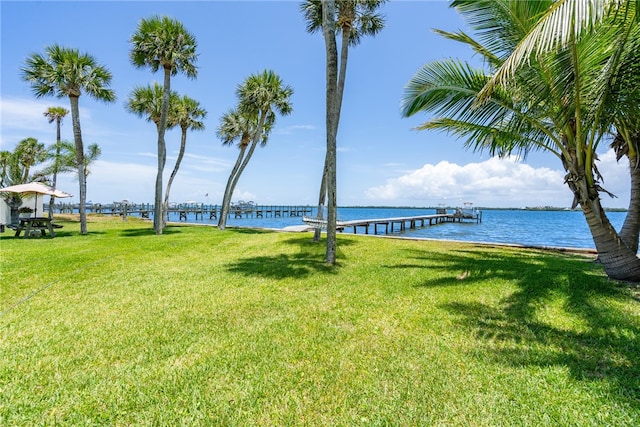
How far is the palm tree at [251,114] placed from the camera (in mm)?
17484

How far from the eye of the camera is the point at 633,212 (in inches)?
272

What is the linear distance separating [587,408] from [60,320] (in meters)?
5.70

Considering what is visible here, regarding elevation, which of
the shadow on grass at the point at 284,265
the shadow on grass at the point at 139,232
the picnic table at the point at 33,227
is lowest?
the shadow on grass at the point at 284,265

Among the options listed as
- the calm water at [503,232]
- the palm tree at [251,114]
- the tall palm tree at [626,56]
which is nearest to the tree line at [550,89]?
the tall palm tree at [626,56]

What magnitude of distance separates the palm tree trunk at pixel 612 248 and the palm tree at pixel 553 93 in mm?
14

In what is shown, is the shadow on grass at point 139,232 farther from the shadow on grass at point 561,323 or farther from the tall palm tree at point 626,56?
the tall palm tree at point 626,56

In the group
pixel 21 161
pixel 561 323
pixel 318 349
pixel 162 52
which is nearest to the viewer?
pixel 318 349

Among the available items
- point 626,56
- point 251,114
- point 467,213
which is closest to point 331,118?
point 626,56

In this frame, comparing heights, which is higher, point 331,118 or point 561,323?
point 331,118

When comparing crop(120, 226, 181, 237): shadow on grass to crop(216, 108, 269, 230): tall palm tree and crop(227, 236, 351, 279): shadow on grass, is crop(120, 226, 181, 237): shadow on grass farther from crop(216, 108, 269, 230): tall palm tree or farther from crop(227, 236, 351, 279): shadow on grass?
crop(227, 236, 351, 279): shadow on grass

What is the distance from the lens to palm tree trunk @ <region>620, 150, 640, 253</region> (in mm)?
6832

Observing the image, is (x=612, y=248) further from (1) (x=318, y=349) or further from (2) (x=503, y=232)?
(2) (x=503, y=232)

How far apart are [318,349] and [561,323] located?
3.20 metres

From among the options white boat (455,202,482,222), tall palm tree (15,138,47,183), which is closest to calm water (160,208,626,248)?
white boat (455,202,482,222)
